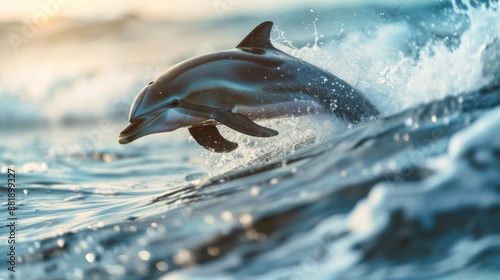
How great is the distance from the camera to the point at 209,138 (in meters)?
7.20

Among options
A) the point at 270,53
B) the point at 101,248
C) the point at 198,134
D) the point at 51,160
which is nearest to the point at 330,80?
the point at 270,53

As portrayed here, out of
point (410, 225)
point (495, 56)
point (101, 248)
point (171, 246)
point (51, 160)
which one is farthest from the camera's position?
point (51, 160)

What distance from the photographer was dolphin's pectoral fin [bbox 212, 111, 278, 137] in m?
6.45

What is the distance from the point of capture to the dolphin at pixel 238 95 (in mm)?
6574

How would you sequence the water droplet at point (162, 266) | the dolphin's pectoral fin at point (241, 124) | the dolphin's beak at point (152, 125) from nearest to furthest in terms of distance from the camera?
the water droplet at point (162, 266) → the dolphin's pectoral fin at point (241, 124) → the dolphin's beak at point (152, 125)

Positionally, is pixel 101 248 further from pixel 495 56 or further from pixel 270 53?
pixel 495 56

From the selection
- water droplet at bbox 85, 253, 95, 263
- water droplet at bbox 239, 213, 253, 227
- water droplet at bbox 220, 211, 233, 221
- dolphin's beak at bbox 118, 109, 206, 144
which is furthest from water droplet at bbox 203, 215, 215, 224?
dolphin's beak at bbox 118, 109, 206, 144

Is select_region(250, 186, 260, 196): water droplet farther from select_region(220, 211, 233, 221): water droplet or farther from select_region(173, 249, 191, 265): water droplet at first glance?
select_region(173, 249, 191, 265): water droplet

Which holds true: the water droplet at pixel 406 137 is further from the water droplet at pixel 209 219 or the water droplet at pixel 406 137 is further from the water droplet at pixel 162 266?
the water droplet at pixel 162 266

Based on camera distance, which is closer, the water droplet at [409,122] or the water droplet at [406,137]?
the water droplet at [406,137]

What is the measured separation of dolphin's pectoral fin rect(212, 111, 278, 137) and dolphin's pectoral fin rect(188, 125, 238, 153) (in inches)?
22.0

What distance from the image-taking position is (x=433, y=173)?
4160 mm

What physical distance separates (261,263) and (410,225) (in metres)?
0.84

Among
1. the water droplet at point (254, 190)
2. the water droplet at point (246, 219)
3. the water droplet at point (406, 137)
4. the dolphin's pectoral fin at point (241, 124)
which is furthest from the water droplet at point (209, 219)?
the dolphin's pectoral fin at point (241, 124)
